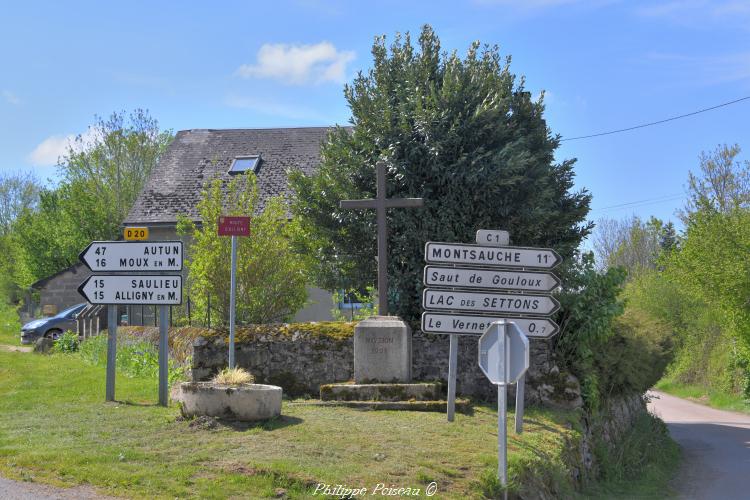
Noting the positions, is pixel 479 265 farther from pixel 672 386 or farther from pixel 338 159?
pixel 672 386

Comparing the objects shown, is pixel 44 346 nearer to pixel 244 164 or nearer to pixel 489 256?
pixel 244 164

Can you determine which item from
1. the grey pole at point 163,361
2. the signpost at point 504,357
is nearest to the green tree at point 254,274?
the grey pole at point 163,361

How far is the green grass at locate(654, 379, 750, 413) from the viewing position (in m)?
28.8

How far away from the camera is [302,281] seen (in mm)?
18016

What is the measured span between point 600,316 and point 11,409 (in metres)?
8.63

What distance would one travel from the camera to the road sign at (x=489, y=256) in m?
10.5

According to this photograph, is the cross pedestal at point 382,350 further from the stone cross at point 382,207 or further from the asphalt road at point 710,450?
the asphalt road at point 710,450

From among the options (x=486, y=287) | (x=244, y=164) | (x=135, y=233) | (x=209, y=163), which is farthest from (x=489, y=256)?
(x=209, y=163)

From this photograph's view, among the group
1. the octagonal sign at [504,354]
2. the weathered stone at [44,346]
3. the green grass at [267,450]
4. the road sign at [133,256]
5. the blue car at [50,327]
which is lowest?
the green grass at [267,450]

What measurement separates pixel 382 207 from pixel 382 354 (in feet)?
7.65

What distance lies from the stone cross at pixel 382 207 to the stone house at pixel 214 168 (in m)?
12.5

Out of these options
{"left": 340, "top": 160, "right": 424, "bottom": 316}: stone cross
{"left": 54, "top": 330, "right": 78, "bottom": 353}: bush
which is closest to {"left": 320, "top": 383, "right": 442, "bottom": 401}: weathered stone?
{"left": 340, "top": 160, "right": 424, "bottom": 316}: stone cross

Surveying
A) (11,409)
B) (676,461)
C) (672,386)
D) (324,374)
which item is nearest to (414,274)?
(324,374)

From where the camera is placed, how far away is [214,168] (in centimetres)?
2844
